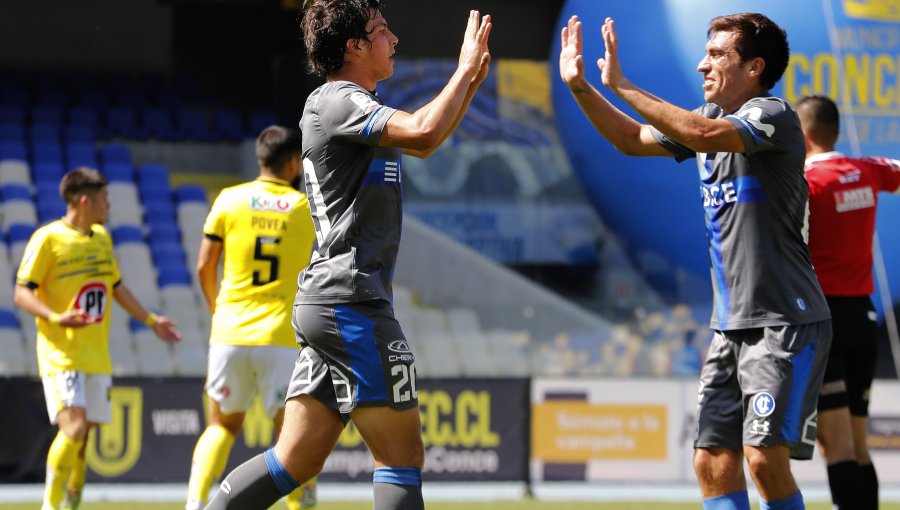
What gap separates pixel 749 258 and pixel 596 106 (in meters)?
0.74

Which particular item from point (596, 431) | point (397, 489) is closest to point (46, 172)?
point (596, 431)

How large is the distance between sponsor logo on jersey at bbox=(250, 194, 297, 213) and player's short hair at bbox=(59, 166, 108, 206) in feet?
4.09

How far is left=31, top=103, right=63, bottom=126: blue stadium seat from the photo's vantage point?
658 inches

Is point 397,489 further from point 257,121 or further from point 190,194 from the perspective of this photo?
point 257,121

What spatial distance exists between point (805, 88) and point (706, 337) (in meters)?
2.65

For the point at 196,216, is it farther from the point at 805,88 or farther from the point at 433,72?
the point at 805,88

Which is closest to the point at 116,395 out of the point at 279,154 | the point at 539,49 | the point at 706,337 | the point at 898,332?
the point at 279,154

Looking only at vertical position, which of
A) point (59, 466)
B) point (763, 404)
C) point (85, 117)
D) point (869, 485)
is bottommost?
point (59, 466)

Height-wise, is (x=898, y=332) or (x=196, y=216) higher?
(x=196, y=216)

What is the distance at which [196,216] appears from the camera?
15.3 metres

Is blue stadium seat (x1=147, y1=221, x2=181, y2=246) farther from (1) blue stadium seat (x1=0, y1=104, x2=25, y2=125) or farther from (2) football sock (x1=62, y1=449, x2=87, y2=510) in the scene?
(2) football sock (x1=62, y1=449, x2=87, y2=510)

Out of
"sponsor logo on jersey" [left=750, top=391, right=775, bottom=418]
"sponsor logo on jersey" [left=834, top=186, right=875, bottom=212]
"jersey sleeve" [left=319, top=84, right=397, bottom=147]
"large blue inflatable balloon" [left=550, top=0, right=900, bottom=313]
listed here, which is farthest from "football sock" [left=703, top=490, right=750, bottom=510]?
"large blue inflatable balloon" [left=550, top=0, right=900, bottom=313]

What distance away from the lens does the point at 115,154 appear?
16.1 m

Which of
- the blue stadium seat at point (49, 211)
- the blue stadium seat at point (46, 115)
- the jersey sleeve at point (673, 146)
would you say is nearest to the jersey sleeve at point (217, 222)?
the jersey sleeve at point (673, 146)
